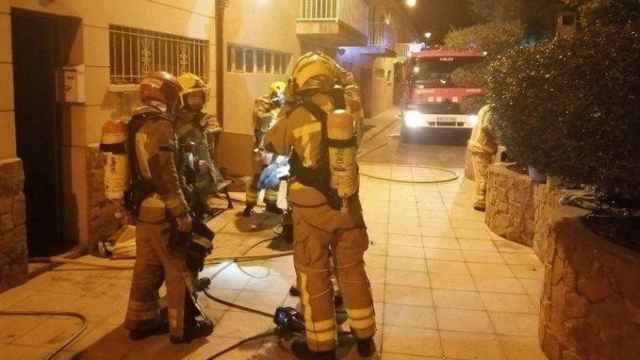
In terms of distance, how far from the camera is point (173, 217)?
4.36m

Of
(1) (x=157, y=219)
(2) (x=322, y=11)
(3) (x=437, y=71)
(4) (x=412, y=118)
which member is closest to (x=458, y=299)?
(1) (x=157, y=219)

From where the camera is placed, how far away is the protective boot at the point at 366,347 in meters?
4.33

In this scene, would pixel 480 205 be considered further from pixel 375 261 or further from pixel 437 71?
pixel 437 71

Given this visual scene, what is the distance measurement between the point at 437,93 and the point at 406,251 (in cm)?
1131

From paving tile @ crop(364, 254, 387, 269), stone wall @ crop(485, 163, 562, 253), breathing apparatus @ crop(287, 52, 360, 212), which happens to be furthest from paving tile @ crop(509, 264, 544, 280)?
breathing apparatus @ crop(287, 52, 360, 212)

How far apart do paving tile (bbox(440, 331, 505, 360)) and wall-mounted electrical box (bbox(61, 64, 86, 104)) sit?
4.36m

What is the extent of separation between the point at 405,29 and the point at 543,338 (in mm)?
39800

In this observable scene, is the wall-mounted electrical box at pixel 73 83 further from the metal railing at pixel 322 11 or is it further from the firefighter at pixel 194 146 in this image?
the metal railing at pixel 322 11

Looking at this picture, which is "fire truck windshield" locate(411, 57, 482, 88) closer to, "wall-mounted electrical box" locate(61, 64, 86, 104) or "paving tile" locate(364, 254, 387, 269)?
"paving tile" locate(364, 254, 387, 269)

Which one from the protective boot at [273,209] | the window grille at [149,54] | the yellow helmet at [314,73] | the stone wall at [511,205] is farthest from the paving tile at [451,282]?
the window grille at [149,54]

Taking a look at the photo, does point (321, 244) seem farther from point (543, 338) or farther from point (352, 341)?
point (543, 338)

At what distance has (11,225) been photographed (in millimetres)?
5387

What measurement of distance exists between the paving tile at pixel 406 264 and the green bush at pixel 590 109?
7.52ft

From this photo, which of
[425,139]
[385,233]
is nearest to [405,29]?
[425,139]
